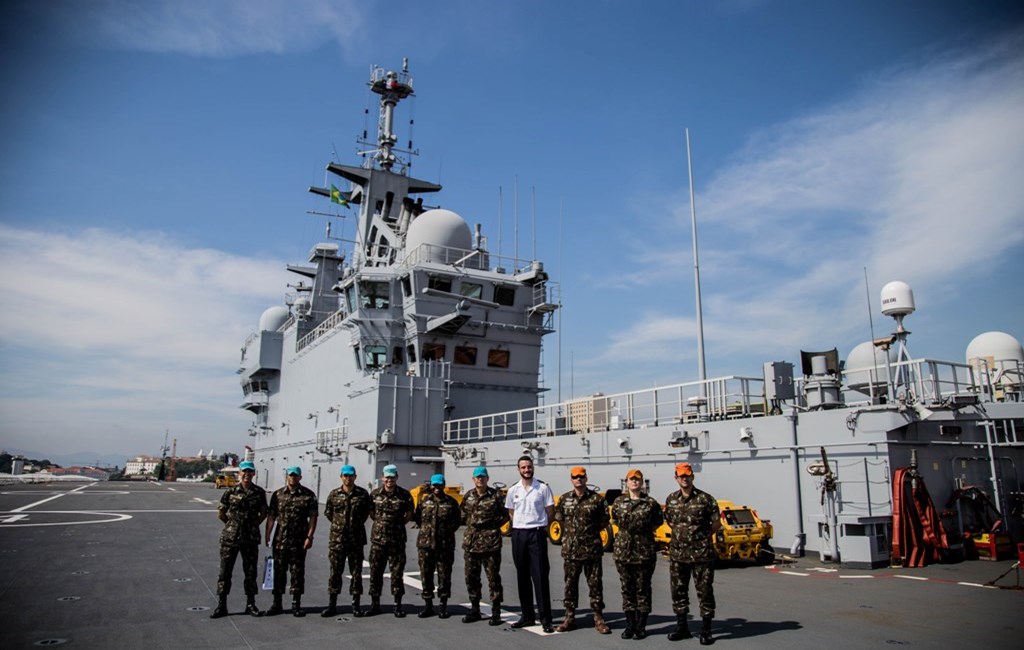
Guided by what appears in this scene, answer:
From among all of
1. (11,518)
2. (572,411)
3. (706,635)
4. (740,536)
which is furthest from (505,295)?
(706,635)

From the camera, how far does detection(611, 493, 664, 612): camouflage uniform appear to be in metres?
7.44

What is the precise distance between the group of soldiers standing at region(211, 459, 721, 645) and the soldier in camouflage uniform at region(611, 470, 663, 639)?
11mm

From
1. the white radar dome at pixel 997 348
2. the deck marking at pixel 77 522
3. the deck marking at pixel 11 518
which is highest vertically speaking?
the white radar dome at pixel 997 348

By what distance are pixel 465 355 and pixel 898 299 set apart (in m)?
18.8

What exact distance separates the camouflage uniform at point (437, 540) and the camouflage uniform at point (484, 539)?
0.76 feet

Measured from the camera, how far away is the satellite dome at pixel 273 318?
54.8m

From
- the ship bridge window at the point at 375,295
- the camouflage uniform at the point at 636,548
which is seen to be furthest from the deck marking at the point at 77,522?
the camouflage uniform at the point at 636,548

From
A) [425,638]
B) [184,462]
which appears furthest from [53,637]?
[184,462]

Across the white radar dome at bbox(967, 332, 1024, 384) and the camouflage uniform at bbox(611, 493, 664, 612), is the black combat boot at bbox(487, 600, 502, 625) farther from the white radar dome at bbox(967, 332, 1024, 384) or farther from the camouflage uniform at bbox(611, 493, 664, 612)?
the white radar dome at bbox(967, 332, 1024, 384)

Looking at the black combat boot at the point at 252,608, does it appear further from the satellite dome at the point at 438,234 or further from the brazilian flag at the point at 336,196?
the brazilian flag at the point at 336,196

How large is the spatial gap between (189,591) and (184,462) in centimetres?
19271

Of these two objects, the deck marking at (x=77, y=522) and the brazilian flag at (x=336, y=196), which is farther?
the brazilian flag at (x=336, y=196)

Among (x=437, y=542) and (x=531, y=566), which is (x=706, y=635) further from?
(x=437, y=542)

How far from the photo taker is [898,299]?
1524cm
